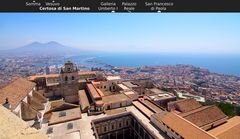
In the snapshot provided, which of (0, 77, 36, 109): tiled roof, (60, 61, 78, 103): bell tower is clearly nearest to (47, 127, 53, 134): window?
(0, 77, 36, 109): tiled roof

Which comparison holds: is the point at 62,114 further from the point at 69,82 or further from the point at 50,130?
the point at 69,82

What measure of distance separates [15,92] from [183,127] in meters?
24.6

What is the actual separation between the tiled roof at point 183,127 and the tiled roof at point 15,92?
19.8 m

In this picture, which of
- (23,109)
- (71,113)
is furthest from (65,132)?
(23,109)

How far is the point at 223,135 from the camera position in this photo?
17516 mm

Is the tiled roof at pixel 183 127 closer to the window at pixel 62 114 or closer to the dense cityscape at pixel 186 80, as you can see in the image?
the window at pixel 62 114

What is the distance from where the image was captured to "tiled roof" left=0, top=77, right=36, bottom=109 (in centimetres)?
2023

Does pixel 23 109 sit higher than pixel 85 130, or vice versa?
pixel 23 109

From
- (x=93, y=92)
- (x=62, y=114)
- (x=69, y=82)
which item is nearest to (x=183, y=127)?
(x=93, y=92)

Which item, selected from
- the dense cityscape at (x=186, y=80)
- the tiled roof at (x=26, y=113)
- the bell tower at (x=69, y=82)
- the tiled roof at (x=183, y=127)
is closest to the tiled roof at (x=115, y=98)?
the tiled roof at (x=183, y=127)

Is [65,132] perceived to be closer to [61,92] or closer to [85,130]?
[85,130]

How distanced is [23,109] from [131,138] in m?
17.4

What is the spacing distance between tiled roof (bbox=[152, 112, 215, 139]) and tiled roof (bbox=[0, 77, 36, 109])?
19.8 meters

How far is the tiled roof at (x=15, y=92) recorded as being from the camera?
20.2m
